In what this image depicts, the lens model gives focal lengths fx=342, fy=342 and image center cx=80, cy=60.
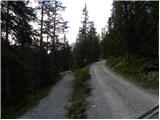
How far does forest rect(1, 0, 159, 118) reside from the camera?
1554 centimetres

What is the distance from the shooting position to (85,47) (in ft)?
221

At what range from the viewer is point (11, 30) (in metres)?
15.3

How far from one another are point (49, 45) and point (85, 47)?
2872cm

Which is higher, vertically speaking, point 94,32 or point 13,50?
point 94,32

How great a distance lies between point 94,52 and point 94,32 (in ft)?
21.1

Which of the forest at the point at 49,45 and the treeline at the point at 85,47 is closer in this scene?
the forest at the point at 49,45

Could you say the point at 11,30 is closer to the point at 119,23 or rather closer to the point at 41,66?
the point at 41,66

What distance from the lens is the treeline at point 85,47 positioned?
6562 centimetres

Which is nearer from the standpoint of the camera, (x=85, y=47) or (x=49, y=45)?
(x=49, y=45)

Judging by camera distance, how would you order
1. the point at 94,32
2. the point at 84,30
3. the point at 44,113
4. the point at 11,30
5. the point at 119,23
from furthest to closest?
the point at 94,32, the point at 84,30, the point at 119,23, the point at 11,30, the point at 44,113

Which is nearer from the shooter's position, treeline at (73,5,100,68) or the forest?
the forest

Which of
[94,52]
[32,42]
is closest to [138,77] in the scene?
[32,42]

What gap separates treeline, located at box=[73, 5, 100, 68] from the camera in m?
65.6

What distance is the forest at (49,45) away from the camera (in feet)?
51.0
